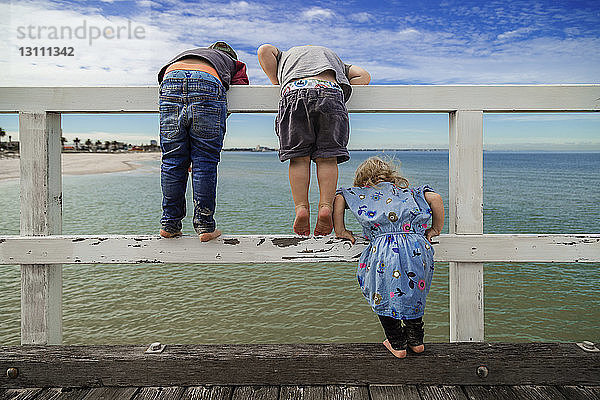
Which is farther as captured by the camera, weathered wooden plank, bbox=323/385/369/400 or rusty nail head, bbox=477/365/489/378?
rusty nail head, bbox=477/365/489/378

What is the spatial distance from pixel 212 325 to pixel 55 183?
3.24m

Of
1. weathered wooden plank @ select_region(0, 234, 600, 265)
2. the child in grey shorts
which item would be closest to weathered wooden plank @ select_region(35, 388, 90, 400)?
weathered wooden plank @ select_region(0, 234, 600, 265)

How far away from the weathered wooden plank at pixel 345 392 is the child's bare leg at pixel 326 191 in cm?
56

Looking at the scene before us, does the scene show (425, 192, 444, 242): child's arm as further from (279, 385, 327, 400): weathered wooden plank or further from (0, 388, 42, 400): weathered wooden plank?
(0, 388, 42, 400): weathered wooden plank

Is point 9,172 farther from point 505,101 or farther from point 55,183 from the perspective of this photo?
point 505,101

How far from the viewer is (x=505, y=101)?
206cm

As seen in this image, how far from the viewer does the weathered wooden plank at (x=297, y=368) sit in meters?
1.88

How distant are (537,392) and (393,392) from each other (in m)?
0.52

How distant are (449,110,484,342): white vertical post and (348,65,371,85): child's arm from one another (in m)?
0.41

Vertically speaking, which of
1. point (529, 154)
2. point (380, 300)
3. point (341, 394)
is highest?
point (529, 154)

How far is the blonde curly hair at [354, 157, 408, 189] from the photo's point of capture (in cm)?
201

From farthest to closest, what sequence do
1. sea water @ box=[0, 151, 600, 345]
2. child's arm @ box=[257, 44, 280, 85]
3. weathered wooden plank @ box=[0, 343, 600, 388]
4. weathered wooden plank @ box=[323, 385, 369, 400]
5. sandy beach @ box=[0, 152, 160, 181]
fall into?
sandy beach @ box=[0, 152, 160, 181], sea water @ box=[0, 151, 600, 345], child's arm @ box=[257, 44, 280, 85], weathered wooden plank @ box=[0, 343, 600, 388], weathered wooden plank @ box=[323, 385, 369, 400]

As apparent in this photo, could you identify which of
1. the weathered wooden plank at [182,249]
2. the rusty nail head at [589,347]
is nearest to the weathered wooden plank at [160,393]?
the weathered wooden plank at [182,249]

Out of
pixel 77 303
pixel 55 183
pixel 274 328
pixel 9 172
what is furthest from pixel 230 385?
pixel 9 172
